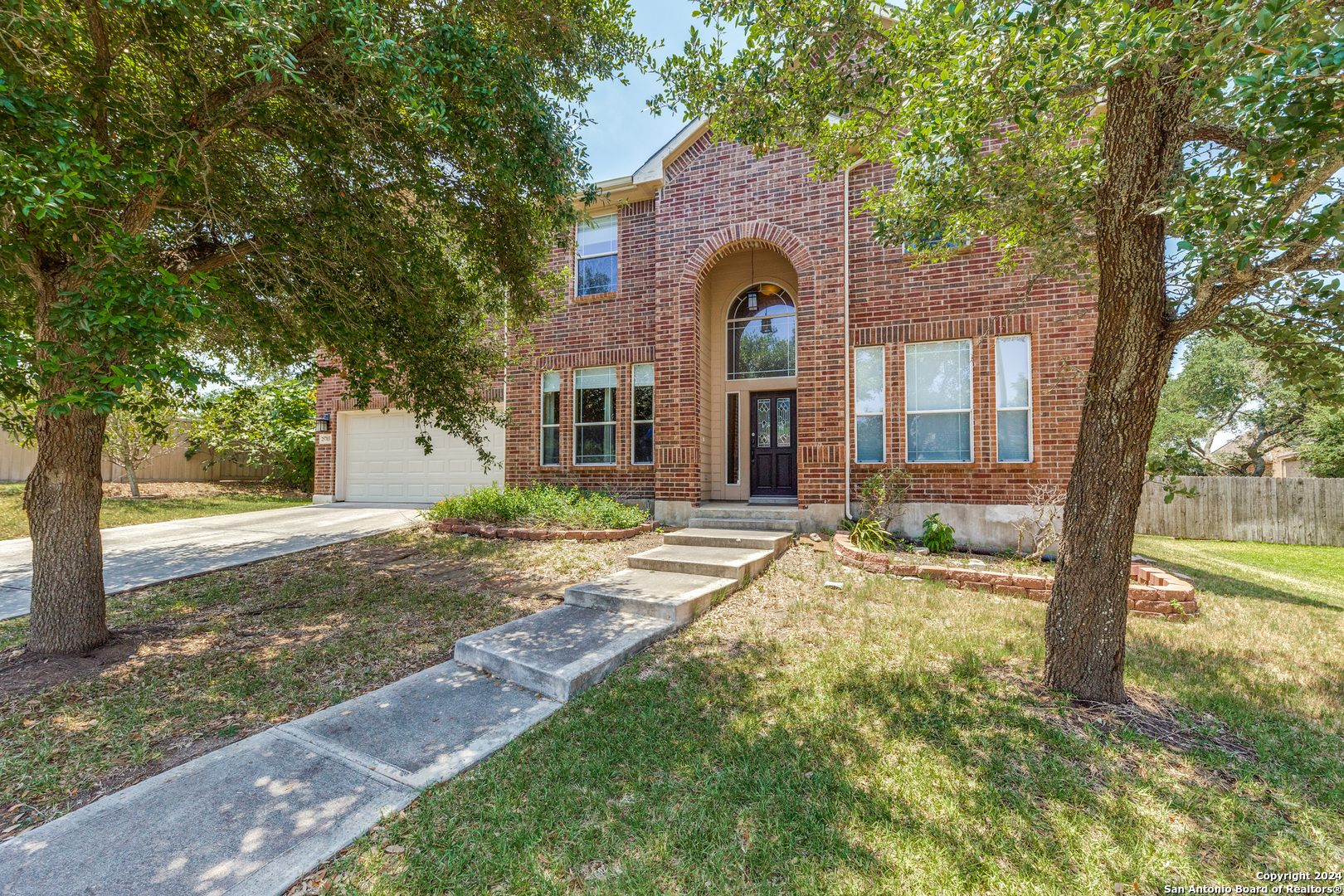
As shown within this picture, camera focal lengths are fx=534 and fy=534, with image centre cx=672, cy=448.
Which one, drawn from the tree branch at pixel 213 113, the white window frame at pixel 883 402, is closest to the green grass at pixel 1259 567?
the white window frame at pixel 883 402

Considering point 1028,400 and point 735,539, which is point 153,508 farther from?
point 1028,400

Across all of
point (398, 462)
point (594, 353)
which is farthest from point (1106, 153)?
point (398, 462)

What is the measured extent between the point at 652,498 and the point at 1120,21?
7977 mm

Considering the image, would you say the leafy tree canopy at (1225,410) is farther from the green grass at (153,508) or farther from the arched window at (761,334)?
the green grass at (153,508)

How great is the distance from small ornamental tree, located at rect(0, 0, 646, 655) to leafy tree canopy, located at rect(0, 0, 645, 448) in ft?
0.07

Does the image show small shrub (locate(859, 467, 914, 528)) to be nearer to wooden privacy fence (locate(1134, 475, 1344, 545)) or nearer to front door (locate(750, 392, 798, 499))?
front door (locate(750, 392, 798, 499))

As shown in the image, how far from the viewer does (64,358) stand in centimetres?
265

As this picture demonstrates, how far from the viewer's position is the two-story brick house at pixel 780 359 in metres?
7.64

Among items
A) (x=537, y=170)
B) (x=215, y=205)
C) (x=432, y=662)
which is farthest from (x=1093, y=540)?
(x=215, y=205)

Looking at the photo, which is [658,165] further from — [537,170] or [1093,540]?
[1093,540]

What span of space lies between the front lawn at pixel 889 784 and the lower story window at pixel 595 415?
6.33 meters

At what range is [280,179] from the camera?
16.2ft

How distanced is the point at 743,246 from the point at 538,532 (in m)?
5.85

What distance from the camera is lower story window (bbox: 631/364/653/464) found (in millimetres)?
9680
